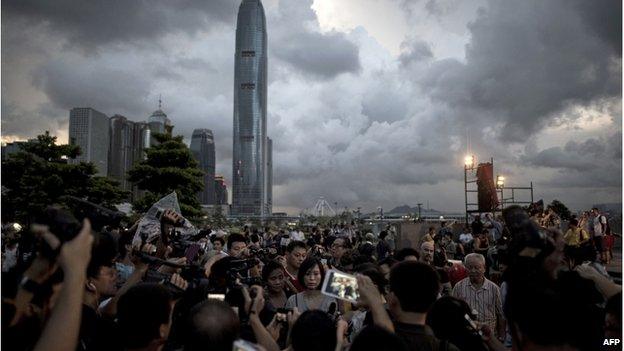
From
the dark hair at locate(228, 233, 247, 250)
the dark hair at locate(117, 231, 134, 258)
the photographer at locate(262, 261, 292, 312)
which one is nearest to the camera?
the photographer at locate(262, 261, 292, 312)

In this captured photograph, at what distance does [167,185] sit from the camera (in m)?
29.2

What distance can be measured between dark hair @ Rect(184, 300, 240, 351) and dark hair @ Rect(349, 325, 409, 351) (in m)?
0.65

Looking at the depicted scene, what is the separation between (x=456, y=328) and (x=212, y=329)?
151 cm

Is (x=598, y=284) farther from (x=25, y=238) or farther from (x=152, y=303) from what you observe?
(x=25, y=238)

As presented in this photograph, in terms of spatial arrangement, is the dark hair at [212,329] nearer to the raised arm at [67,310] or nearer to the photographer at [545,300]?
the raised arm at [67,310]

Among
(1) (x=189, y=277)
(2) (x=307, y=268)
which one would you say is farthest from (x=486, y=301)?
(1) (x=189, y=277)

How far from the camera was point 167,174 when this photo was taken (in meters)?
28.7

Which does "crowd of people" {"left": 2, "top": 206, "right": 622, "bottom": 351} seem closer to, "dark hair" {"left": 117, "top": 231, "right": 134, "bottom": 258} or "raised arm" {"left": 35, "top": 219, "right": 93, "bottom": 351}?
"raised arm" {"left": 35, "top": 219, "right": 93, "bottom": 351}

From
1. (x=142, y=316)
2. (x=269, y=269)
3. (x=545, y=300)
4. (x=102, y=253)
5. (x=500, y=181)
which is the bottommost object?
(x=269, y=269)

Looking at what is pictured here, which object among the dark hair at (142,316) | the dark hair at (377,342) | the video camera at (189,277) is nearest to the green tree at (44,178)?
the video camera at (189,277)

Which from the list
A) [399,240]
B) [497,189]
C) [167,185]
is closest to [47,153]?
[167,185]

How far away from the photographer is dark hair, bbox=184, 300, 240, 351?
2.17m

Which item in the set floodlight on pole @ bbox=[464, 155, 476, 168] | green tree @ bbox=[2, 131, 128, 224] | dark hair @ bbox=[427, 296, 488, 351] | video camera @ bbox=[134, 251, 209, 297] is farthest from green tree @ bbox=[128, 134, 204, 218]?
dark hair @ bbox=[427, 296, 488, 351]

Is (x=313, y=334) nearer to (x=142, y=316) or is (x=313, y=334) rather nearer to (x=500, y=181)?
(x=142, y=316)
